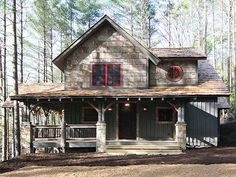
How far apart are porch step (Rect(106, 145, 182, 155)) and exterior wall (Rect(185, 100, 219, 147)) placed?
3757 millimetres

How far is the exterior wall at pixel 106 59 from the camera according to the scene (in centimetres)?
1834

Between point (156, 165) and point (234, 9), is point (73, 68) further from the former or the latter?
point (234, 9)

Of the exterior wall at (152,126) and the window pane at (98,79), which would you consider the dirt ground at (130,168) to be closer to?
the exterior wall at (152,126)

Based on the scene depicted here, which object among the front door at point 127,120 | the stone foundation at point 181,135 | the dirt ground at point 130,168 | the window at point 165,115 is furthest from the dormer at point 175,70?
the dirt ground at point 130,168

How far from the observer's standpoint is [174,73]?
18.8m

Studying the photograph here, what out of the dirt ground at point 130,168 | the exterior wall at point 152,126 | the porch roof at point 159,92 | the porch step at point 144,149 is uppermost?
the porch roof at point 159,92

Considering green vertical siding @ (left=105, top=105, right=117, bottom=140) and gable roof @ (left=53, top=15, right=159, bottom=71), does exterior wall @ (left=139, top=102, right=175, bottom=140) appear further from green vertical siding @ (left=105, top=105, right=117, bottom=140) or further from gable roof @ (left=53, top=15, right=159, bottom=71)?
gable roof @ (left=53, top=15, right=159, bottom=71)

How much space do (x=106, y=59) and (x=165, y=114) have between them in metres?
4.81

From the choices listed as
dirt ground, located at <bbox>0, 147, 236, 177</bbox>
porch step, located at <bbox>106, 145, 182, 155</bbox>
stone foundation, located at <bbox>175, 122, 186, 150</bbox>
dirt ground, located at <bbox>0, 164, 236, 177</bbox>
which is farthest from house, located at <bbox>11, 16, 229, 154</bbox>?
dirt ground, located at <bbox>0, 164, 236, 177</bbox>

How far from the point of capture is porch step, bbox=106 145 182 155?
15.7 meters

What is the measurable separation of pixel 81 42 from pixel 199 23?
2535cm

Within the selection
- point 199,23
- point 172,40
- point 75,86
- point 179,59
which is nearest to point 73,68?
point 75,86

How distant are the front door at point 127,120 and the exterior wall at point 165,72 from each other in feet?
6.48

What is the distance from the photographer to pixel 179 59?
736 inches
